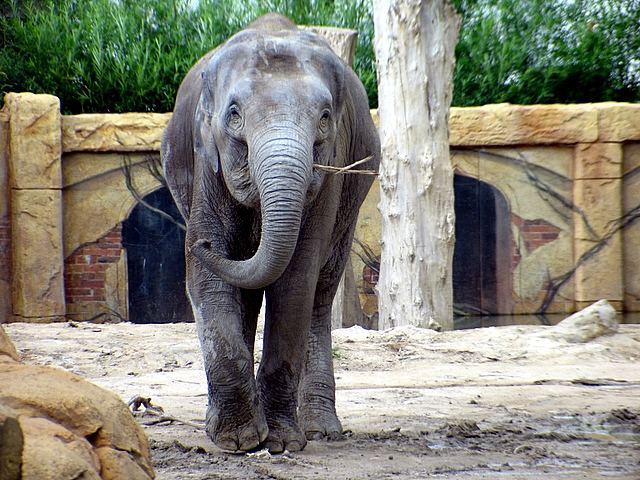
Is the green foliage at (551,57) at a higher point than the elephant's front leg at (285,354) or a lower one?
higher

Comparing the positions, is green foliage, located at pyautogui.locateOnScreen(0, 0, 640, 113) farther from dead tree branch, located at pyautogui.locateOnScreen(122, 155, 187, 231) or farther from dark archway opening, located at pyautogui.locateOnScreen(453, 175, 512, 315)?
dark archway opening, located at pyautogui.locateOnScreen(453, 175, 512, 315)

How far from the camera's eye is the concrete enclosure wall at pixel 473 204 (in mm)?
12258

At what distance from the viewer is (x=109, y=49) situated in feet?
47.8

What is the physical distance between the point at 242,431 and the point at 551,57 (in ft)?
38.4

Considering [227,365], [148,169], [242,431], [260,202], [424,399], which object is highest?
[148,169]

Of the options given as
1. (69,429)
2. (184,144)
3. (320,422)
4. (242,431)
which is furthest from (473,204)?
(69,429)

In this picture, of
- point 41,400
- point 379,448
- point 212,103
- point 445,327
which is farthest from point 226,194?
point 445,327

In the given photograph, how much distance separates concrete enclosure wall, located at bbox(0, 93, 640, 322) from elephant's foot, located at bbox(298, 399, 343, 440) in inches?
278

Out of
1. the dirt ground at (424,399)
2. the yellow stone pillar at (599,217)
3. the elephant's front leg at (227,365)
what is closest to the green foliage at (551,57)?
the yellow stone pillar at (599,217)

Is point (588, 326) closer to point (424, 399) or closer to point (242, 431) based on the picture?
point (424, 399)

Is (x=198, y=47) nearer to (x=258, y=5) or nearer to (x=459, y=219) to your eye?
(x=258, y=5)

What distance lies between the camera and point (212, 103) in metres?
5.07

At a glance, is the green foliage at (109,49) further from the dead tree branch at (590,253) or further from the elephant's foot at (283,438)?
the elephant's foot at (283,438)

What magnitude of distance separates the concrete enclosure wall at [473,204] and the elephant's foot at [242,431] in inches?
295
